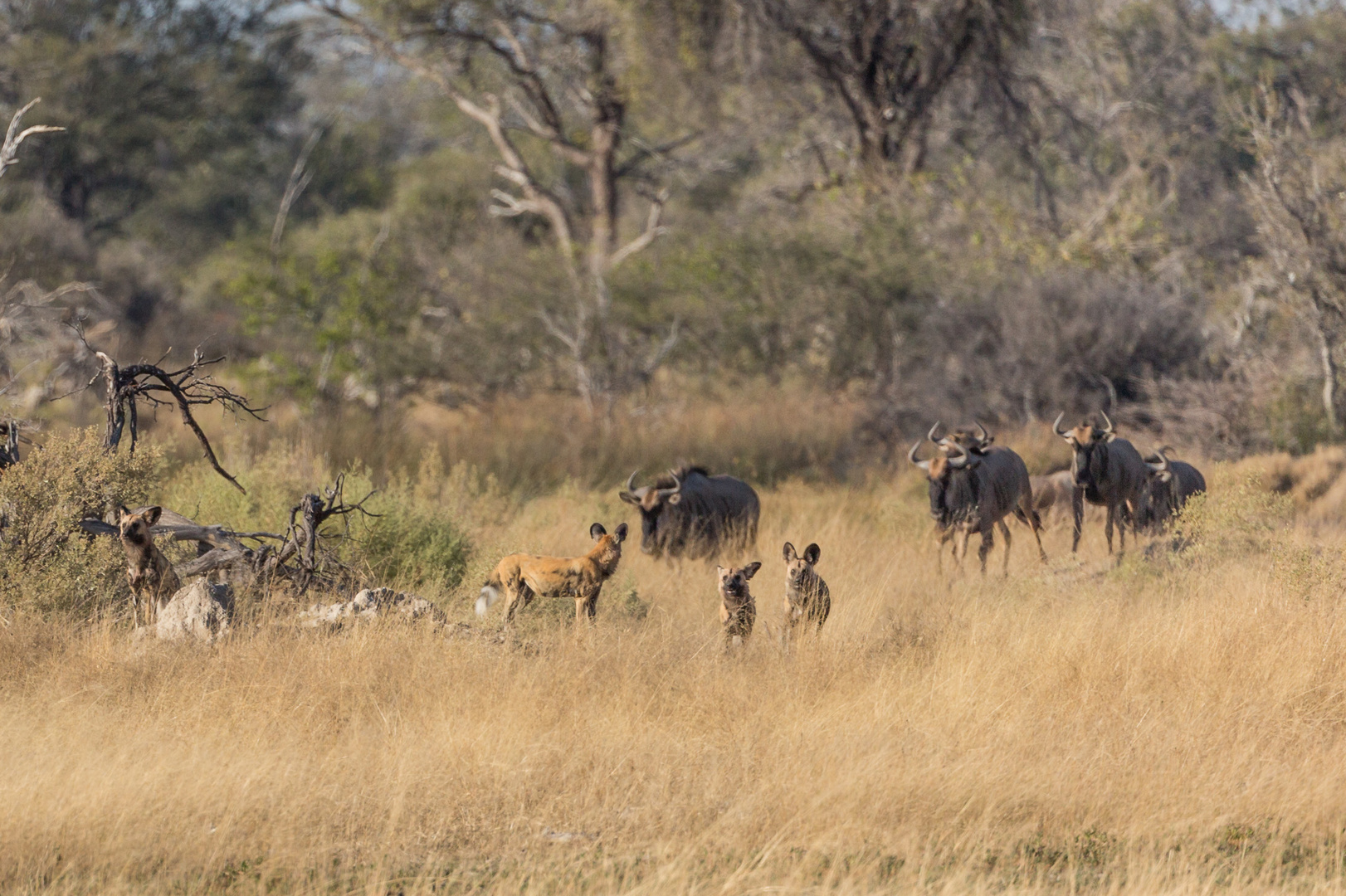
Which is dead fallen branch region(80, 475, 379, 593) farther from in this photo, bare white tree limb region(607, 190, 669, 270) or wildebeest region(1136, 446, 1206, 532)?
bare white tree limb region(607, 190, 669, 270)

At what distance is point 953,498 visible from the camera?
11.1 metres

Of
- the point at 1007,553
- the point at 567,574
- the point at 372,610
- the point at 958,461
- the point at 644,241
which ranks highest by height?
the point at 644,241

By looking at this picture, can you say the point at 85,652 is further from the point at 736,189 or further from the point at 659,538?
the point at 736,189

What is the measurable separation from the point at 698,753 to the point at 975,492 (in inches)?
216

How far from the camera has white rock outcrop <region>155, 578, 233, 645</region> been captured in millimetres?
7527

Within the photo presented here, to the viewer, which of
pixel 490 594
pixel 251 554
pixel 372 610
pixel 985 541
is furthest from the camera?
pixel 985 541

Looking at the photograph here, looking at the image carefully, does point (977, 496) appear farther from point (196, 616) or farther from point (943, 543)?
point (196, 616)

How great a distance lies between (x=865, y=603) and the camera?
30.2ft

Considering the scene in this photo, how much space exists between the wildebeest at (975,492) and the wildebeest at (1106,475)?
50 centimetres

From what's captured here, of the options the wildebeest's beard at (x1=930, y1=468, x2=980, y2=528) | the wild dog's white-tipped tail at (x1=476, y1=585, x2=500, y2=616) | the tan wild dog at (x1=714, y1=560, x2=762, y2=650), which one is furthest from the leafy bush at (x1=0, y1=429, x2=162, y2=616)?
the wildebeest's beard at (x1=930, y1=468, x2=980, y2=528)

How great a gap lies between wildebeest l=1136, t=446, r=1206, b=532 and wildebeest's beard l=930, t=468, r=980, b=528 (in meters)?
1.64

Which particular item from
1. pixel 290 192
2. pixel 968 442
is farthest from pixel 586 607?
pixel 290 192

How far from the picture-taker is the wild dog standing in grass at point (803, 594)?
7648 millimetres

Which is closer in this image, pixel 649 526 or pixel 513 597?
pixel 513 597
